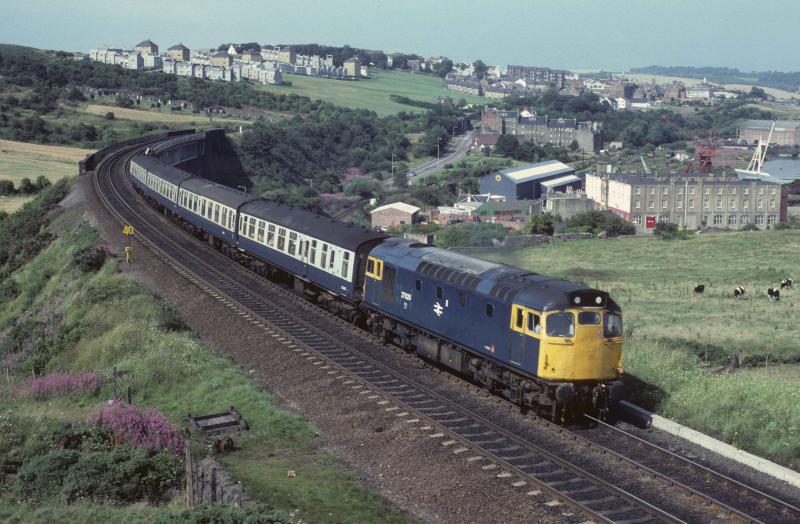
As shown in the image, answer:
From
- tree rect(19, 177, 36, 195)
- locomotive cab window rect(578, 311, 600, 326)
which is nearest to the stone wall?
locomotive cab window rect(578, 311, 600, 326)

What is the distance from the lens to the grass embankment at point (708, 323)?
2292 cm

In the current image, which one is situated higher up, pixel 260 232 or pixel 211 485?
pixel 260 232

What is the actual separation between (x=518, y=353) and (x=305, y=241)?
1682 cm

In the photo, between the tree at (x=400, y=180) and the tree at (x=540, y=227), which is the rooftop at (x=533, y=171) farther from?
the tree at (x=540, y=227)

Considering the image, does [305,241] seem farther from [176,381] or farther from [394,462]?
[394,462]

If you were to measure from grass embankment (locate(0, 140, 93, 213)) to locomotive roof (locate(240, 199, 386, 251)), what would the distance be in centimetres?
5290

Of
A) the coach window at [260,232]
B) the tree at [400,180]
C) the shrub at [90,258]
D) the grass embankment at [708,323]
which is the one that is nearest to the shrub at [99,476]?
the grass embankment at [708,323]

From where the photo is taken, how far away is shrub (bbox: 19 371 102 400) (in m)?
28.5

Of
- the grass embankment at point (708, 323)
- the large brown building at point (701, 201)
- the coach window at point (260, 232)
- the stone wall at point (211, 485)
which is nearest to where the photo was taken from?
the stone wall at point (211, 485)

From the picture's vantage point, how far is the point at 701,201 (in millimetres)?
131375

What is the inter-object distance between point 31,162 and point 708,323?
92578 millimetres

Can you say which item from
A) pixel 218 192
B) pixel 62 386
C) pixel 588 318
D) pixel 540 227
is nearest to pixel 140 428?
pixel 62 386

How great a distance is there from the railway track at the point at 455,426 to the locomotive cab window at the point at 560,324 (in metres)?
2.60

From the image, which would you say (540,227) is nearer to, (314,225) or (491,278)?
(314,225)
